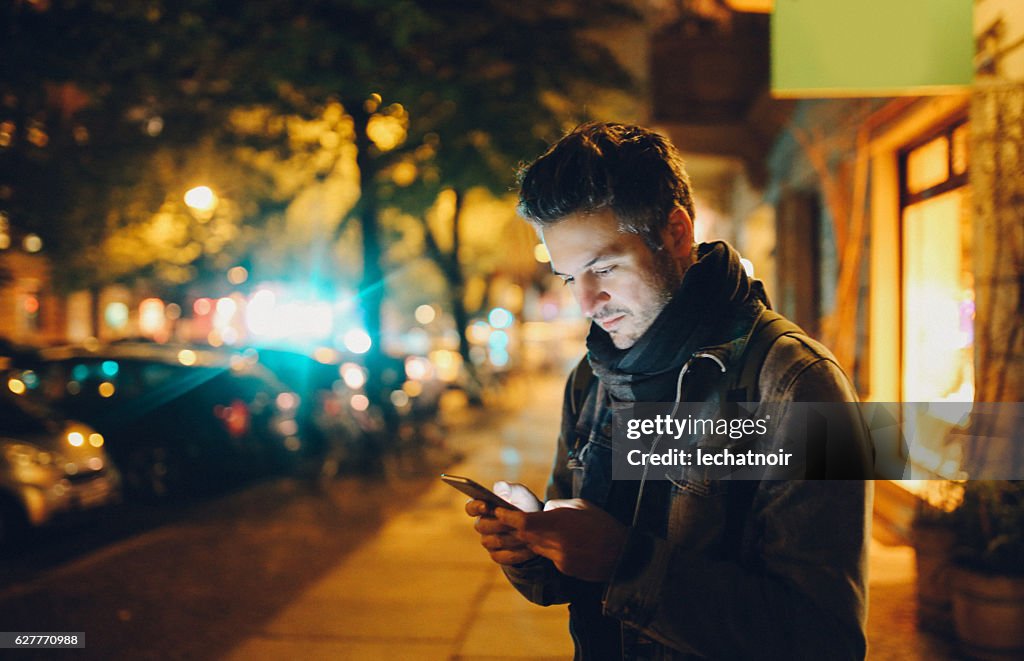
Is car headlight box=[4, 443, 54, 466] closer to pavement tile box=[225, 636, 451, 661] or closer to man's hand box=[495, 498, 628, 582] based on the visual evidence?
pavement tile box=[225, 636, 451, 661]

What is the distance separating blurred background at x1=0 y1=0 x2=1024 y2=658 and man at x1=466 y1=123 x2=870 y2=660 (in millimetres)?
3344

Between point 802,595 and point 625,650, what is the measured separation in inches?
17.4

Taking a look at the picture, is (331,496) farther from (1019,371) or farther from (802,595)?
(802,595)

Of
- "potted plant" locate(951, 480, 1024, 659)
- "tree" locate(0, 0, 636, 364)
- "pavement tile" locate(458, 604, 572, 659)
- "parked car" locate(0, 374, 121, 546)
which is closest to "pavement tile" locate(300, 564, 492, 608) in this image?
"pavement tile" locate(458, 604, 572, 659)

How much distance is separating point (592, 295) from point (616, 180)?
0.24 meters

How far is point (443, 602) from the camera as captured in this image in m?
5.68

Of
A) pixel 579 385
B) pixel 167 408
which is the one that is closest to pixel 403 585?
pixel 579 385

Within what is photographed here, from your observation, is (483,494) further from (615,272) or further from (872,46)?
(872,46)

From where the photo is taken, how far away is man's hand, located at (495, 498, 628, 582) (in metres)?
1.35

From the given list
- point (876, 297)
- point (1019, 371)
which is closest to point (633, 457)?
point (1019, 371)

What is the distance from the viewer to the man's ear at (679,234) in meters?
1.62

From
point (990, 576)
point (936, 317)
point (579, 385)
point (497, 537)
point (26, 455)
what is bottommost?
point (990, 576)

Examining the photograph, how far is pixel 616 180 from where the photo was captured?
159cm

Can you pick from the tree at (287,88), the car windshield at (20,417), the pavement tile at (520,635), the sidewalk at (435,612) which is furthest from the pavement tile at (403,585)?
the tree at (287,88)
